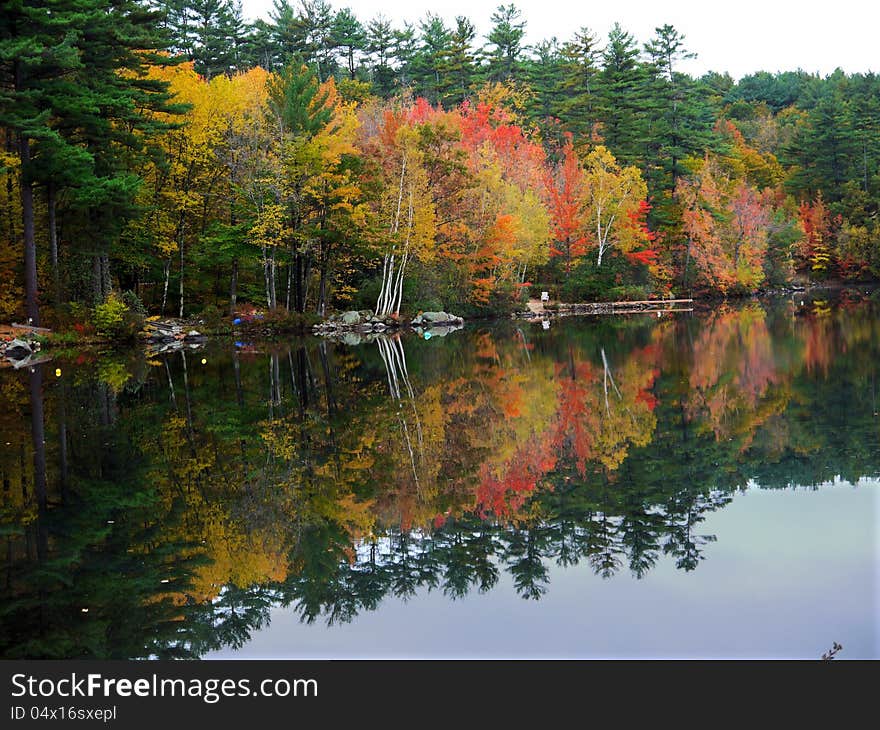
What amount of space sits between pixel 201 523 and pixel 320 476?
2.20 metres

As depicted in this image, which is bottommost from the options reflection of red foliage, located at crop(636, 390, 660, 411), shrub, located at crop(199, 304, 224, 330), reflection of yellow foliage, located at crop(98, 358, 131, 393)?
shrub, located at crop(199, 304, 224, 330)

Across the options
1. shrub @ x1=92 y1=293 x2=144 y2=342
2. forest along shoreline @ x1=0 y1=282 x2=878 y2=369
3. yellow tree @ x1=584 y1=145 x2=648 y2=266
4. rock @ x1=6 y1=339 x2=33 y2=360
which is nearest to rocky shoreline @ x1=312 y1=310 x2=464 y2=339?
forest along shoreline @ x1=0 y1=282 x2=878 y2=369

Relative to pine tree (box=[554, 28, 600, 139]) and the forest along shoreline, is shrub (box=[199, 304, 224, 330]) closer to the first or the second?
the forest along shoreline

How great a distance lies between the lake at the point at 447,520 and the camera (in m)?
6.66

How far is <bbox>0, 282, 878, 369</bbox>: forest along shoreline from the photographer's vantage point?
31.4 metres

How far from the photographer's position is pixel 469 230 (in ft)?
154

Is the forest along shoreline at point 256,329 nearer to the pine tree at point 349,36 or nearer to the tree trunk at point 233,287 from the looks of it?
the tree trunk at point 233,287

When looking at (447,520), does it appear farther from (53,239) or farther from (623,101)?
(623,101)

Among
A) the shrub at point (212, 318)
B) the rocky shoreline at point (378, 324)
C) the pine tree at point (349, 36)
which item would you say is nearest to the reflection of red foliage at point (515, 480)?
the rocky shoreline at point (378, 324)

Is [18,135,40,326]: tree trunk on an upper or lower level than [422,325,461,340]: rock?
upper

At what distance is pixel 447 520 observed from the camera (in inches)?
373

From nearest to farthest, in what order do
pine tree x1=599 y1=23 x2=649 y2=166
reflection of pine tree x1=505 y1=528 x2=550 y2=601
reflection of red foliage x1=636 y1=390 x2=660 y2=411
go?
reflection of pine tree x1=505 y1=528 x2=550 y2=601 → reflection of red foliage x1=636 y1=390 x2=660 y2=411 → pine tree x1=599 y1=23 x2=649 y2=166

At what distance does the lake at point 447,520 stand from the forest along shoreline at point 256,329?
12.3 meters

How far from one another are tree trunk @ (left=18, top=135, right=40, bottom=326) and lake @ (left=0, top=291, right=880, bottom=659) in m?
12.3
